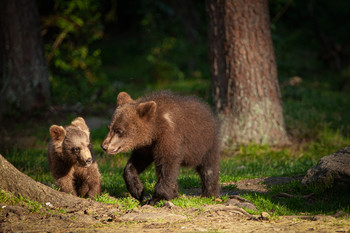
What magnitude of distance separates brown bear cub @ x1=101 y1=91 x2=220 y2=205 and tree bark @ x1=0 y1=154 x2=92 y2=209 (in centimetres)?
93

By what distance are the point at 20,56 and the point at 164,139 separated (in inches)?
334

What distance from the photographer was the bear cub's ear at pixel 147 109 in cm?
639

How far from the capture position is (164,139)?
253 inches

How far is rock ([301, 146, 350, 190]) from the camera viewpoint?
20.5ft

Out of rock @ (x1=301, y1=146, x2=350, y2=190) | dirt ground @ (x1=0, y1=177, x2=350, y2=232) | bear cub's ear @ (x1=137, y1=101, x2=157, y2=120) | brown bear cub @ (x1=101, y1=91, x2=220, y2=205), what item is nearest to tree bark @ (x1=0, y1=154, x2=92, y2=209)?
dirt ground @ (x1=0, y1=177, x2=350, y2=232)

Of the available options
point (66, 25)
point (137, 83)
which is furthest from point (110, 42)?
point (66, 25)

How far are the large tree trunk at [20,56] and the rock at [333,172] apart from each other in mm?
9304

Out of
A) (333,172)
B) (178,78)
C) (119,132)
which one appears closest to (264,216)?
(333,172)

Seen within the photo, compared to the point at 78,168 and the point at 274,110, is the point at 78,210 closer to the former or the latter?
the point at 78,168

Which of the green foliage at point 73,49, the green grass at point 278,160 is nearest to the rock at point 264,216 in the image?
the green grass at point 278,160

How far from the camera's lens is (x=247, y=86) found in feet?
35.1

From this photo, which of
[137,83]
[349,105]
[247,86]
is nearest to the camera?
[247,86]

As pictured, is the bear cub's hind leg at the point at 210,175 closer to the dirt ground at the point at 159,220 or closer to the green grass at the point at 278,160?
the green grass at the point at 278,160

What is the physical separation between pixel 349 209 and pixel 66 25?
12.0 meters
